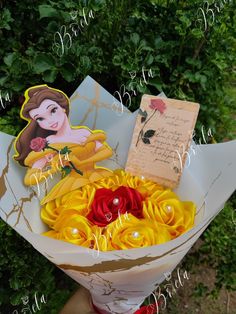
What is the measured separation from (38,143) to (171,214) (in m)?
0.35

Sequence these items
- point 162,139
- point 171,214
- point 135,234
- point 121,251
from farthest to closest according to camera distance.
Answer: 1. point 162,139
2. point 171,214
3. point 135,234
4. point 121,251

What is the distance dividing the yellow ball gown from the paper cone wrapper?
0.13ft

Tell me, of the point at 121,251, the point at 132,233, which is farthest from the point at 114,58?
→ the point at 121,251

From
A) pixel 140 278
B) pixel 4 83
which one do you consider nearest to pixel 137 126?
pixel 140 278

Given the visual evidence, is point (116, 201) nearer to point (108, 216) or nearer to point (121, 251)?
point (108, 216)

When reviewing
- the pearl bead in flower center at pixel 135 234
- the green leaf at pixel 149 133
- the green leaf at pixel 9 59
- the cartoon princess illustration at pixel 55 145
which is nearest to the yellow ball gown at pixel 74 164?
the cartoon princess illustration at pixel 55 145

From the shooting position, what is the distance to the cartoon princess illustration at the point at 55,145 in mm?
1044

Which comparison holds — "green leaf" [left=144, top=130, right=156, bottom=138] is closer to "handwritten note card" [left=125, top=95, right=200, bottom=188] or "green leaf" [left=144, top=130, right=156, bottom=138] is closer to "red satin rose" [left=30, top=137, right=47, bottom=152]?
"handwritten note card" [left=125, top=95, right=200, bottom=188]

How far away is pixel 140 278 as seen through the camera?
915 mm

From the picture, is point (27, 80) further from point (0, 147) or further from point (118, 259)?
point (118, 259)

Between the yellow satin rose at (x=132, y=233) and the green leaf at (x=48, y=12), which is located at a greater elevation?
the green leaf at (x=48, y=12)

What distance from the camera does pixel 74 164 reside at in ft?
3.60

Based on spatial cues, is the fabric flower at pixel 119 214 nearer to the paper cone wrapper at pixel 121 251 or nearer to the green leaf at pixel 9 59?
Result: the paper cone wrapper at pixel 121 251

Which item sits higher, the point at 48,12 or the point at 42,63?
the point at 48,12
